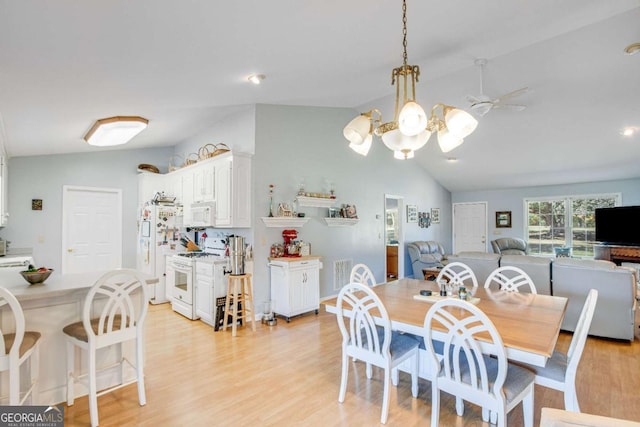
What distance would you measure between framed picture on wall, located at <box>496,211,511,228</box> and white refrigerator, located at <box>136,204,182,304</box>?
7943 millimetres

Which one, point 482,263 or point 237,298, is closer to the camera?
point 237,298

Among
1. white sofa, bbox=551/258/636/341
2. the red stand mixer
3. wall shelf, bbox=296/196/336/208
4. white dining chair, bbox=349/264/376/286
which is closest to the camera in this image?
white dining chair, bbox=349/264/376/286

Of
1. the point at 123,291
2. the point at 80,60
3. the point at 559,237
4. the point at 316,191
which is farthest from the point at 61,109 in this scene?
the point at 559,237

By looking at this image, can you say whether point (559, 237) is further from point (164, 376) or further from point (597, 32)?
point (164, 376)

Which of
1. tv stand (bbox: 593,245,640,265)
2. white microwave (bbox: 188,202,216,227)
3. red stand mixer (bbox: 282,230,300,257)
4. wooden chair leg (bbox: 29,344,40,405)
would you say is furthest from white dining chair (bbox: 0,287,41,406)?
tv stand (bbox: 593,245,640,265)

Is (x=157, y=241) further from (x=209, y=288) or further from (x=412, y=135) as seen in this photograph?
(x=412, y=135)

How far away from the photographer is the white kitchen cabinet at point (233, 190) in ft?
13.9

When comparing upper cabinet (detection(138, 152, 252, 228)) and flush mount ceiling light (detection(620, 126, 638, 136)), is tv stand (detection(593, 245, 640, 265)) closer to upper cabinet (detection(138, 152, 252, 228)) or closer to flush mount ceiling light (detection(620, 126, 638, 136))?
flush mount ceiling light (detection(620, 126, 638, 136))

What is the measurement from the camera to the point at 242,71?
3061 millimetres

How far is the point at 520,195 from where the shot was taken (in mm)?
8297

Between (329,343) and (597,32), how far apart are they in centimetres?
433

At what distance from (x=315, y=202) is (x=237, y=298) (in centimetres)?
193

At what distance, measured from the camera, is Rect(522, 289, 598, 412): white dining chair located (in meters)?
1.82

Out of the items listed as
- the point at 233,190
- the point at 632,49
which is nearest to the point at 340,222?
the point at 233,190
